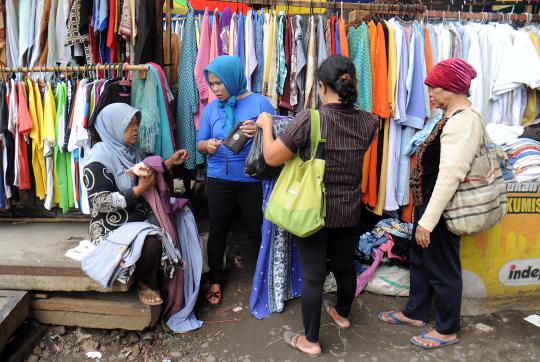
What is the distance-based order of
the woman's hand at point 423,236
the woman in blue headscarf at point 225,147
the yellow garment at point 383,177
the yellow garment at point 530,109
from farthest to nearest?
the yellow garment at point 530,109 → the yellow garment at point 383,177 → the woman in blue headscarf at point 225,147 → the woman's hand at point 423,236

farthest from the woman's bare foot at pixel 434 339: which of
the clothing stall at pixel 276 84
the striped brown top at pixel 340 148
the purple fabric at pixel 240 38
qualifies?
the purple fabric at pixel 240 38

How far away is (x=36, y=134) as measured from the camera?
3.42 meters

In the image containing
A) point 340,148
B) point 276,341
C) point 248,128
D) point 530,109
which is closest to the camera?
point 340,148

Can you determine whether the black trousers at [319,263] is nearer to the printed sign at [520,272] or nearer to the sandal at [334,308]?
the sandal at [334,308]

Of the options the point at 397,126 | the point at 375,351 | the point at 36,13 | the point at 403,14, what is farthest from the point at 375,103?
the point at 36,13

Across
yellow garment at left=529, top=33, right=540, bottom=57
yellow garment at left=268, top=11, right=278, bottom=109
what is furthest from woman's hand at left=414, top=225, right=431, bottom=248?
yellow garment at left=529, top=33, right=540, bottom=57

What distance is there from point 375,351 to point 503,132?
206cm

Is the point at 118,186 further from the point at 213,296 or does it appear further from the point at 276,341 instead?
the point at 276,341

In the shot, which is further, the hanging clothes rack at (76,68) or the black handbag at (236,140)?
the hanging clothes rack at (76,68)

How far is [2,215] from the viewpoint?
388 cm

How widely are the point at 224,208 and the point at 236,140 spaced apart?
577 millimetres

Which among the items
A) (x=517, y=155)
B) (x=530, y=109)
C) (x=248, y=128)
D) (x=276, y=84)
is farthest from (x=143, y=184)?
(x=530, y=109)

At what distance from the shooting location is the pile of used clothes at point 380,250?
3.58 metres

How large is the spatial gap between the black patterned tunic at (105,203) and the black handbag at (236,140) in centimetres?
69
